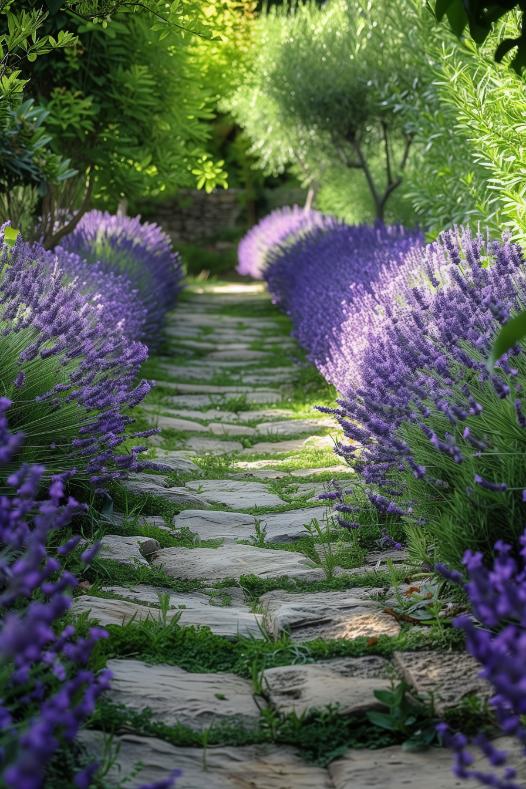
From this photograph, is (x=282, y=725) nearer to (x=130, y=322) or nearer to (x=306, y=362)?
(x=130, y=322)

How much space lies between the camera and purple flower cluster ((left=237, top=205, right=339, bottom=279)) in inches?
488

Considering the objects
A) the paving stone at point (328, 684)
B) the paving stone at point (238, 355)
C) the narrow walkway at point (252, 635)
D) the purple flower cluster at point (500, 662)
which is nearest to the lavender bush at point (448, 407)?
the narrow walkway at point (252, 635)

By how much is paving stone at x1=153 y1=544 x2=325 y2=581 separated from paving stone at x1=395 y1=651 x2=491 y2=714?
32.4 inches

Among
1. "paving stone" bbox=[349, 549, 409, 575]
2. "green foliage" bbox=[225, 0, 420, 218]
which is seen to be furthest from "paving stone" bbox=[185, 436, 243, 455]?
"green foliage" bbox=[225, 0, 420, 218]

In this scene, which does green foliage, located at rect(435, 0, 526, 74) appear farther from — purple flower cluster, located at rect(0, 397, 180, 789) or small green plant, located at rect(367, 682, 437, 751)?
small green plant, located at rect(367, 682, 437, 751)

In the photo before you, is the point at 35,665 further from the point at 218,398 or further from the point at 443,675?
the point at 218,398

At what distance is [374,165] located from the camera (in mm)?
14672

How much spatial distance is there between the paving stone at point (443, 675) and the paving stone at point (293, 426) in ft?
11.4

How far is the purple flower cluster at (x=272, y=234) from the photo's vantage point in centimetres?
1239

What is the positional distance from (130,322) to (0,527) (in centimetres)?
449

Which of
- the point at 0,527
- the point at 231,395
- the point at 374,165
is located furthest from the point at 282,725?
the point at 374,165

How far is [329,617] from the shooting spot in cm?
271

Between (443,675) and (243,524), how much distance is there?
1.73 meters

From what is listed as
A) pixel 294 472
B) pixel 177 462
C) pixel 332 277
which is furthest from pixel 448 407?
pixel 332 277
